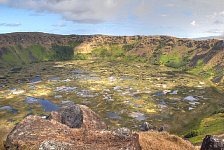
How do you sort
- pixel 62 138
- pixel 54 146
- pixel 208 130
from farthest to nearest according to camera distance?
pixel 208 130, pixel 62 138, pixel 54 146

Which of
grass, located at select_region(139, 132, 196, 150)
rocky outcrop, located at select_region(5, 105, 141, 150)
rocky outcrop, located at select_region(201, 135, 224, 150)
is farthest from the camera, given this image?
grass, located at select_region(139, 132, 196, 150)

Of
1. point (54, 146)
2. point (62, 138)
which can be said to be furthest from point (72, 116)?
point (54, 146)

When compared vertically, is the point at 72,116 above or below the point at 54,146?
below

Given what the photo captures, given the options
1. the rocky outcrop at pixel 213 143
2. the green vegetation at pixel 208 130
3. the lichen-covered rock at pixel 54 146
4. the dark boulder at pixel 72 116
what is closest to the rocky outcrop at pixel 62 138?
the lichen-covered rock at pixel 54 146

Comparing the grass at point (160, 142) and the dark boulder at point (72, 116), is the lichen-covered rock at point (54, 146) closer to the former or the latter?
A: the grass at point (160, 142)

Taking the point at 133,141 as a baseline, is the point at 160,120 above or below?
below

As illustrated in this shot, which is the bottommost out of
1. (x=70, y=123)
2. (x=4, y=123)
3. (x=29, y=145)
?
(x=4, y=123)

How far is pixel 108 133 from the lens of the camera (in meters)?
33.8

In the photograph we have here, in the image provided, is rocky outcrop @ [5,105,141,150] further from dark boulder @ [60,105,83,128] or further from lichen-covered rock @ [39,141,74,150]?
dark boulder @ [60,105,83,128]

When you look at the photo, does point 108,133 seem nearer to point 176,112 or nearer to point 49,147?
point 49,147

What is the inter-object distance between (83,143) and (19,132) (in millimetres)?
7945

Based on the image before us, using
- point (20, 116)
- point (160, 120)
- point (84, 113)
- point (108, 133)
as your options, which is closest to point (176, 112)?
point (160, 120)

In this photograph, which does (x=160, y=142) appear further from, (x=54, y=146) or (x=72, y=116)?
(x=72, y=116)

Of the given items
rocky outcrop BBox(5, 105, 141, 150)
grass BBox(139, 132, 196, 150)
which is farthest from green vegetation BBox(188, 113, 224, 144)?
rocky outcrop BBox(5, 105, 141, 150)
